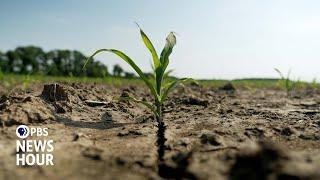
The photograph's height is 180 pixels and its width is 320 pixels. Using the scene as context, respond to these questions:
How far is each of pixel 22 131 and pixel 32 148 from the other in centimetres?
33

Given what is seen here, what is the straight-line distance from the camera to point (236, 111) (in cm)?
312

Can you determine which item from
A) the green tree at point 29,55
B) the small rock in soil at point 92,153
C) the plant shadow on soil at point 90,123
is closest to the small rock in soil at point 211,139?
the small rock in soil at point 92,153

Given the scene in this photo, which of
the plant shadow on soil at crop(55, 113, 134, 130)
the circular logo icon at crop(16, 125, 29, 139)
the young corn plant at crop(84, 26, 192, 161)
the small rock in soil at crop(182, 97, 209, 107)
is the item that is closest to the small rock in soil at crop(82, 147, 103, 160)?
the circular logo icon at crop(16, 125, 29, 139)

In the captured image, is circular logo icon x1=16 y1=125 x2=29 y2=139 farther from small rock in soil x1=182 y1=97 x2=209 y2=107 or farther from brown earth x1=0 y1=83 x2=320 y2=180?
small rock in soil x1=182 y1=97 x2=209 y2=107

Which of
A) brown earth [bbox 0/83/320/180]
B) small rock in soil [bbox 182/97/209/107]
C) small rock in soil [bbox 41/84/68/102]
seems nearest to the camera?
brown earth [bbox 0/83/320/180]

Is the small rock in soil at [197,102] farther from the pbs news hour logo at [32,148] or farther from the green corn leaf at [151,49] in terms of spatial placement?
the pbs news hour logo at [32,148]

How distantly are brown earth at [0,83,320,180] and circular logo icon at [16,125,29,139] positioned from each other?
4 cm

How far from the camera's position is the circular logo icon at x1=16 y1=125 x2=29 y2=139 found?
186 cm

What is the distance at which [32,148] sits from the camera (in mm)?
1647

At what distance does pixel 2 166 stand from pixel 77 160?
260 mm

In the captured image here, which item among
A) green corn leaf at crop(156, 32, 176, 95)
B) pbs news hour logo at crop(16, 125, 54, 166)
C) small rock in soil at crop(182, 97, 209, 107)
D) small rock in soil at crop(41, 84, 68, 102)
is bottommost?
pbs news hour logo at crop(16, 125, 54, 166)

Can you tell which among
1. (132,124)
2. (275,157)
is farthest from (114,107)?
(275,157)

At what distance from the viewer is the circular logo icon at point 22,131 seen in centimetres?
186

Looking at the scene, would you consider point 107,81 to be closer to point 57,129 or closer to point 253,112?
point 253,112
